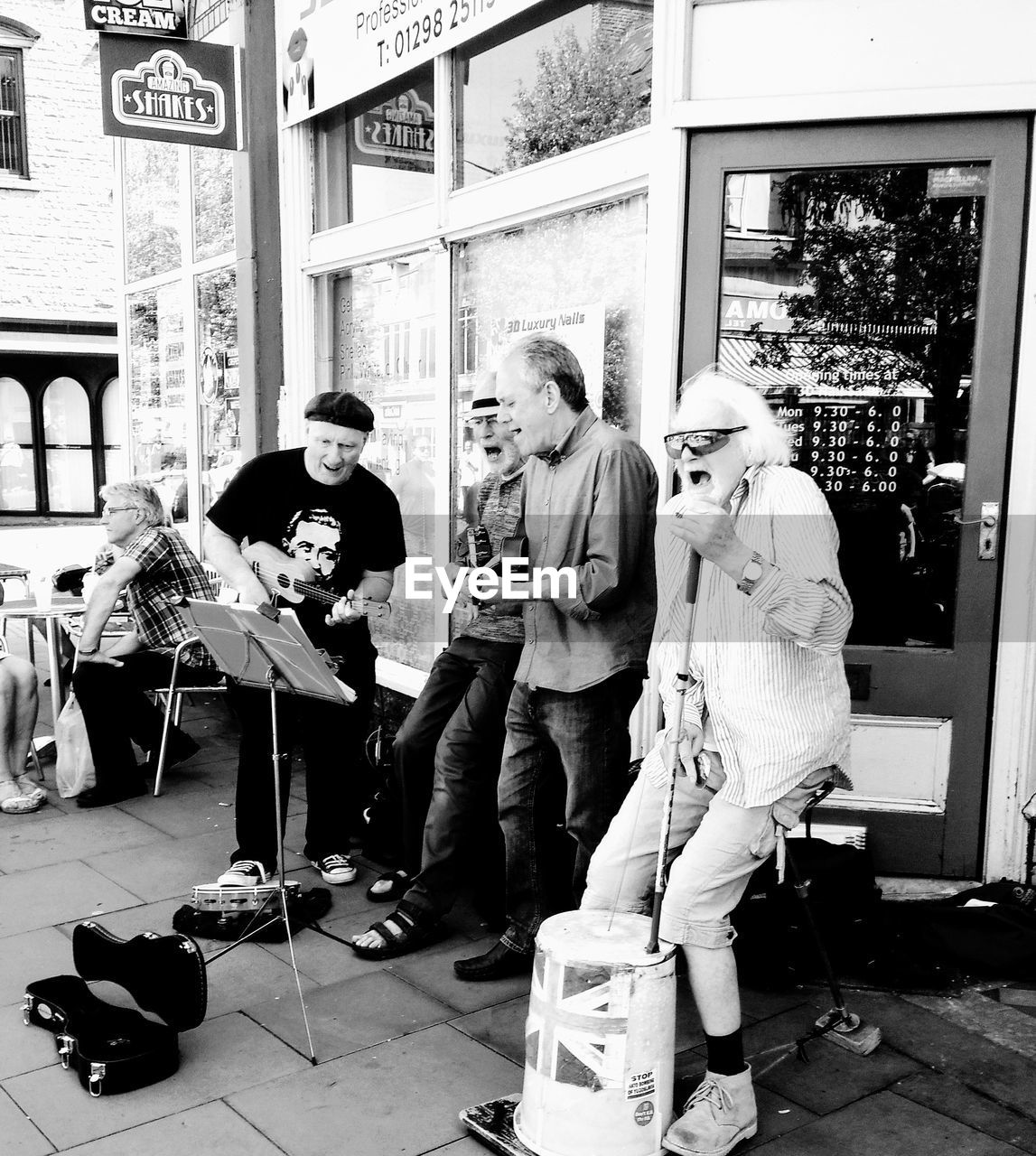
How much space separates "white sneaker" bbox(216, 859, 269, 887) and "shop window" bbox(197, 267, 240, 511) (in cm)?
360

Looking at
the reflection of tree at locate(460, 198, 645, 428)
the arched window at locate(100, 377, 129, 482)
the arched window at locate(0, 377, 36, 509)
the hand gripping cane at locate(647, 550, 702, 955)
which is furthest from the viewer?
the arched window at locate(100, 377, 129, 482)

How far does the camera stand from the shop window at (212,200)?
7148 millimetres

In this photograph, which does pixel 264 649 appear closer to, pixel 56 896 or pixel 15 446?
pixel 56 896

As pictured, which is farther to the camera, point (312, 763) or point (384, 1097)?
point (312, 763)

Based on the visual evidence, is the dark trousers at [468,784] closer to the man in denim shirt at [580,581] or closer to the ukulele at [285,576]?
the man in denim shirt at [580,581]

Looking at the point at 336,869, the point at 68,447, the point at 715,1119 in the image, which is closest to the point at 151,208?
the point at 336,869

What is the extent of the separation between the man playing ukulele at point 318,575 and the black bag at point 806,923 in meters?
1.63

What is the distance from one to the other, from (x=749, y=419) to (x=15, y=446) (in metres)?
19.0

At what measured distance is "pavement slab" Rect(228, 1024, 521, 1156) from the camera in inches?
108

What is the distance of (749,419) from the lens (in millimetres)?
2672

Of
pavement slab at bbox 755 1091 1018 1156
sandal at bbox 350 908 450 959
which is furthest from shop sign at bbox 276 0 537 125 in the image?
pavement slab at bbox 755 1091 1018 1156

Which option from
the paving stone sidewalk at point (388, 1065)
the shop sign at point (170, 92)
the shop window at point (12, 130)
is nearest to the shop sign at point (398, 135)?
the shop sign at point (170, 92)

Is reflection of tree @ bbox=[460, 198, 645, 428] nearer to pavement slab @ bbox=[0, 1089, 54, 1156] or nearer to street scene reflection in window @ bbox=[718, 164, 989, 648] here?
street scene reflection in window @ bbox=[718, 164, 989, 648]

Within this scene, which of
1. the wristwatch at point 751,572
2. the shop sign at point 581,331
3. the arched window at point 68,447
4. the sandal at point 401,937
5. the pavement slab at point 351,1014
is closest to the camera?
the wristwatch at point 751,572
